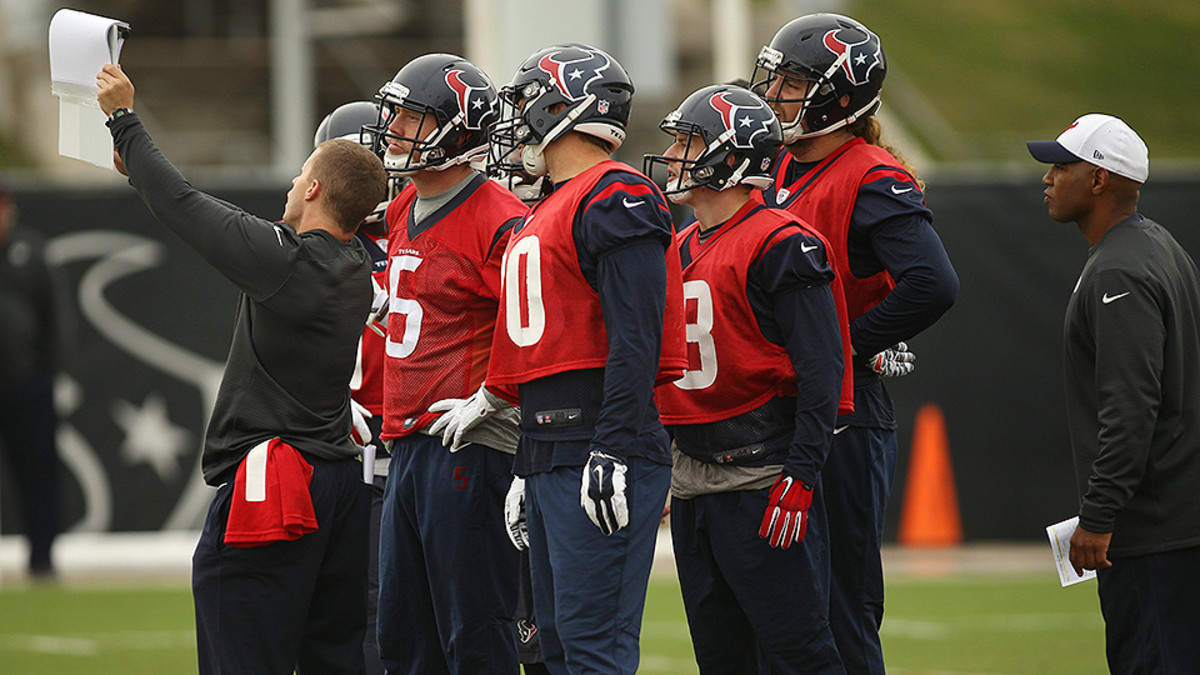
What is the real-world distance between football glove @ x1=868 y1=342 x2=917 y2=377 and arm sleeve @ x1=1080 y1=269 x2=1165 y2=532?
87 cm

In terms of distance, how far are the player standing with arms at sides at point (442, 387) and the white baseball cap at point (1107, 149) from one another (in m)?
1.79

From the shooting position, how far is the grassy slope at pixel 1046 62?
100 feet

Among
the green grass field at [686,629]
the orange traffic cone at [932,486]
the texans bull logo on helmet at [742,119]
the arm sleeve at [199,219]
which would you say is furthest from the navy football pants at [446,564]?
the orange traffic cone at [932,486]

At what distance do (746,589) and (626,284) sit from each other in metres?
1.10

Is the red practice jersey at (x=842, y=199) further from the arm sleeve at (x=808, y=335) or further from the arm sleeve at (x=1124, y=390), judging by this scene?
the arm sleeve at (x=1124, y=390)

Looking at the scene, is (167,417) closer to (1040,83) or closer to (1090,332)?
(1090,332)

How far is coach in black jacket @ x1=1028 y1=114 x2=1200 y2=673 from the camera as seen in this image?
14.5ft

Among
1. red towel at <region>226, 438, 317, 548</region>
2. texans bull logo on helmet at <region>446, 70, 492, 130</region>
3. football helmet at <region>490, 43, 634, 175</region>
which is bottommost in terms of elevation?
red towel at <region>226, 438, 317, 548</region>

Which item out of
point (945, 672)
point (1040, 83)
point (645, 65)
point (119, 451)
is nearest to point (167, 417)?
point (119, 451)

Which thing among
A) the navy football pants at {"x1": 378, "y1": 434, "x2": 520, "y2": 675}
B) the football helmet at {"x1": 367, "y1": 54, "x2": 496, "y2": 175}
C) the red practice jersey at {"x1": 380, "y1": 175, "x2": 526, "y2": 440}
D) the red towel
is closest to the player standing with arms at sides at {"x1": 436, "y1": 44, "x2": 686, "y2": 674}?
the navy football pants at {"x1": 378, "y1": 434, "x2": 520, "y2": 675}

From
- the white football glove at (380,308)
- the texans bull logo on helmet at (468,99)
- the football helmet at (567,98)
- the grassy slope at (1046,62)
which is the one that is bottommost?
the grassy slope at (1046,62)

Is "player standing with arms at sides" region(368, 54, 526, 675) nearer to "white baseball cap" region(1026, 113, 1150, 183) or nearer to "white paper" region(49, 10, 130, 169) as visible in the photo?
"white paper" region(49, 10, 130, 169)

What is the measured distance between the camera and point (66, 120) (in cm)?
452

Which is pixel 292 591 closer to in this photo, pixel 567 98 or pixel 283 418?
pixel 283 418
